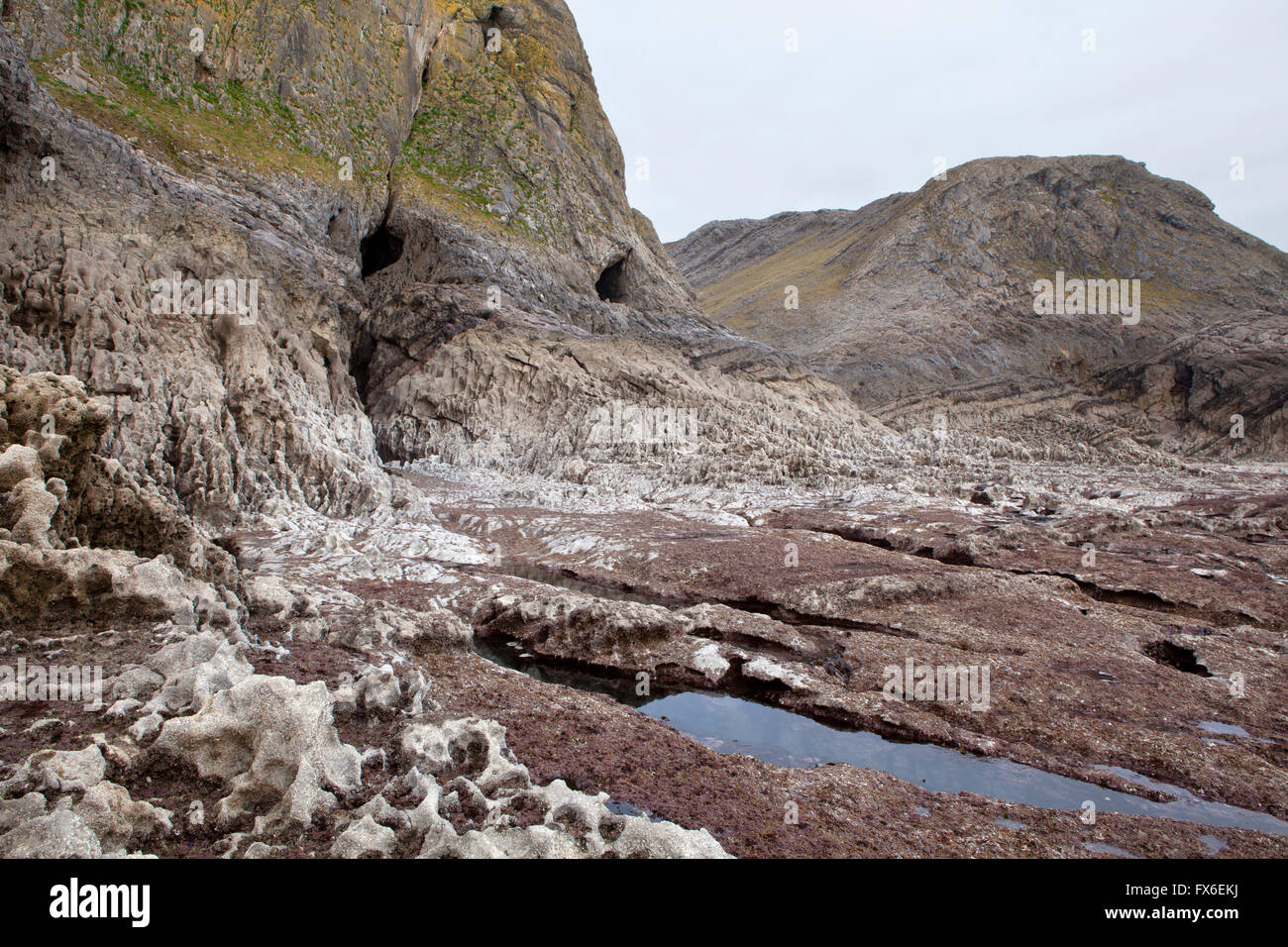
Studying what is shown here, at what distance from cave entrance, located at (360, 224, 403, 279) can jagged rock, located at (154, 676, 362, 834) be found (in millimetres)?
35615

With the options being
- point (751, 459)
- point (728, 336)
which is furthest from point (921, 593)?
point (728, 336)

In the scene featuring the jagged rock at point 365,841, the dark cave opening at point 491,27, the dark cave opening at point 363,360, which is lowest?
the jagged rock at point 365,841

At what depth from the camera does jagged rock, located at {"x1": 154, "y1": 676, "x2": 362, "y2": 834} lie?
18.3 ft

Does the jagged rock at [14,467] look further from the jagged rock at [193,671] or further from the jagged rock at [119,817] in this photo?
the jagged rock at [119,817]

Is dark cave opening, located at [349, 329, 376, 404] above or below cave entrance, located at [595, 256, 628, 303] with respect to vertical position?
below

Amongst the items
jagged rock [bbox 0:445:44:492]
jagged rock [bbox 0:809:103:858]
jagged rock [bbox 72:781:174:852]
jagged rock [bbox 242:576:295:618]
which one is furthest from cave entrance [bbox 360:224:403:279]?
A: jagged rock [bbox 0:809:103:858]

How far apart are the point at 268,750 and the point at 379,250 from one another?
3873cm

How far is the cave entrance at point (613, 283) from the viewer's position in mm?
47219

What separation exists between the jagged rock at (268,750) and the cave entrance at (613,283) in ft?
141

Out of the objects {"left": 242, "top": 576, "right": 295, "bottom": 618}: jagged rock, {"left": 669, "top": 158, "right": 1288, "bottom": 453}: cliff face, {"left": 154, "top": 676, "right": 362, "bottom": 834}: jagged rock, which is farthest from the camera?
{"left": 669, "top": 158, "right": 1288, "bottom": 453}: cliff face

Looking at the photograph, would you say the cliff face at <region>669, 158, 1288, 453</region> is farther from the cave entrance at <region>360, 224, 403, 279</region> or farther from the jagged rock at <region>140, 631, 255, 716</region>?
the jagged rock at <region>140, 631, 255, 716</region>

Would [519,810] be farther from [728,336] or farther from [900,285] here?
[900,285]

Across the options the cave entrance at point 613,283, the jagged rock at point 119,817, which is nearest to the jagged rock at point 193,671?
the jagged rock at point 119,817

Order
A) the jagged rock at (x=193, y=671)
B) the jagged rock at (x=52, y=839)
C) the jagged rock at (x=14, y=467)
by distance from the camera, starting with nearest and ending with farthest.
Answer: the jagged rock at (x=52, y=839) < the jagged rock at (x=193, y=671) < the jagged rock at (x=14, y=467)
